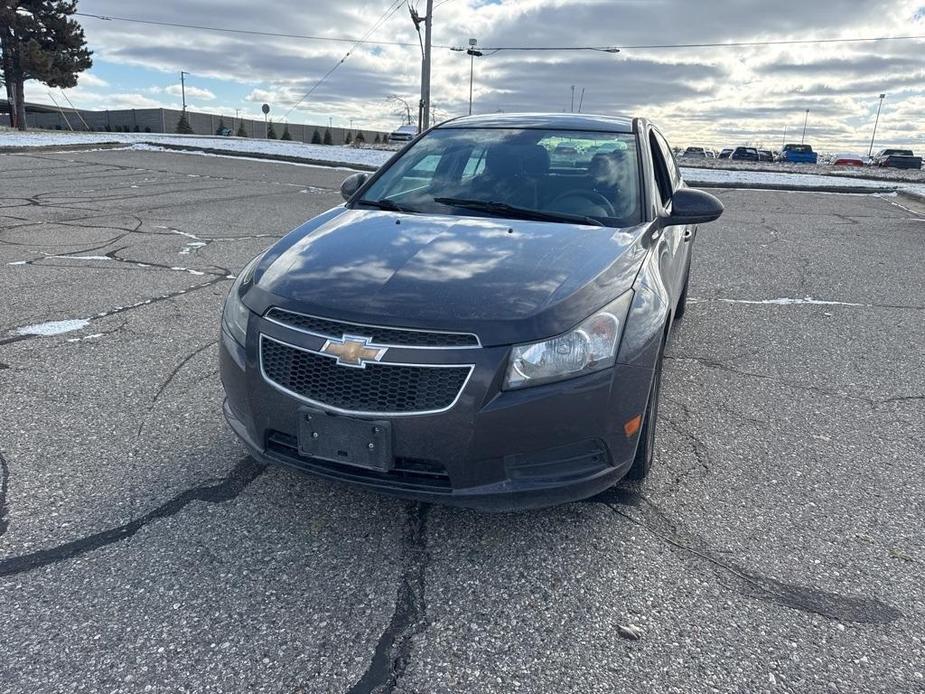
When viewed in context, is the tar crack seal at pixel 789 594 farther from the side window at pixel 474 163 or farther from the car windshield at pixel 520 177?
the side window at pixel 474 163

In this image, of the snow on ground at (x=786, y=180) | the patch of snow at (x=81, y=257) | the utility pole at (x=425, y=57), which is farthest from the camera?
the utility pole at (x=425, y=57)

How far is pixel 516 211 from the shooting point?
3469 millimetres

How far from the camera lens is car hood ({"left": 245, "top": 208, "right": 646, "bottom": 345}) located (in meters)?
2.38

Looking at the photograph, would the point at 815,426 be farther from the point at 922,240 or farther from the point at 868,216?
the point at 868,216

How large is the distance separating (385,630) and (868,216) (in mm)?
13490

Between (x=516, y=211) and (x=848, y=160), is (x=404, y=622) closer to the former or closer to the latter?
(x=516, y=211)

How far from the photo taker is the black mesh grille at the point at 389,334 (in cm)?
230

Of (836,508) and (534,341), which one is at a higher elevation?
(534,341)

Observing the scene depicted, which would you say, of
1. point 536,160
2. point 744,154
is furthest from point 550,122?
point 744,154

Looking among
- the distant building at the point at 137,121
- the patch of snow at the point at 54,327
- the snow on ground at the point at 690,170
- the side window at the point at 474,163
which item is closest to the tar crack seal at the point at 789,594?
the side window at the point at 474,163

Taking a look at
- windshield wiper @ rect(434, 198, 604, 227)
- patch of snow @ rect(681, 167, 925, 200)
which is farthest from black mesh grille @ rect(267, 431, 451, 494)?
patch of snow @ rect(681, 167, 925, 200)

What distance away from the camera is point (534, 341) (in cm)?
232

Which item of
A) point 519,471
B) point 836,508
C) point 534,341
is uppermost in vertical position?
point 534,341

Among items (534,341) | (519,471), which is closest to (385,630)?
(519,471)
